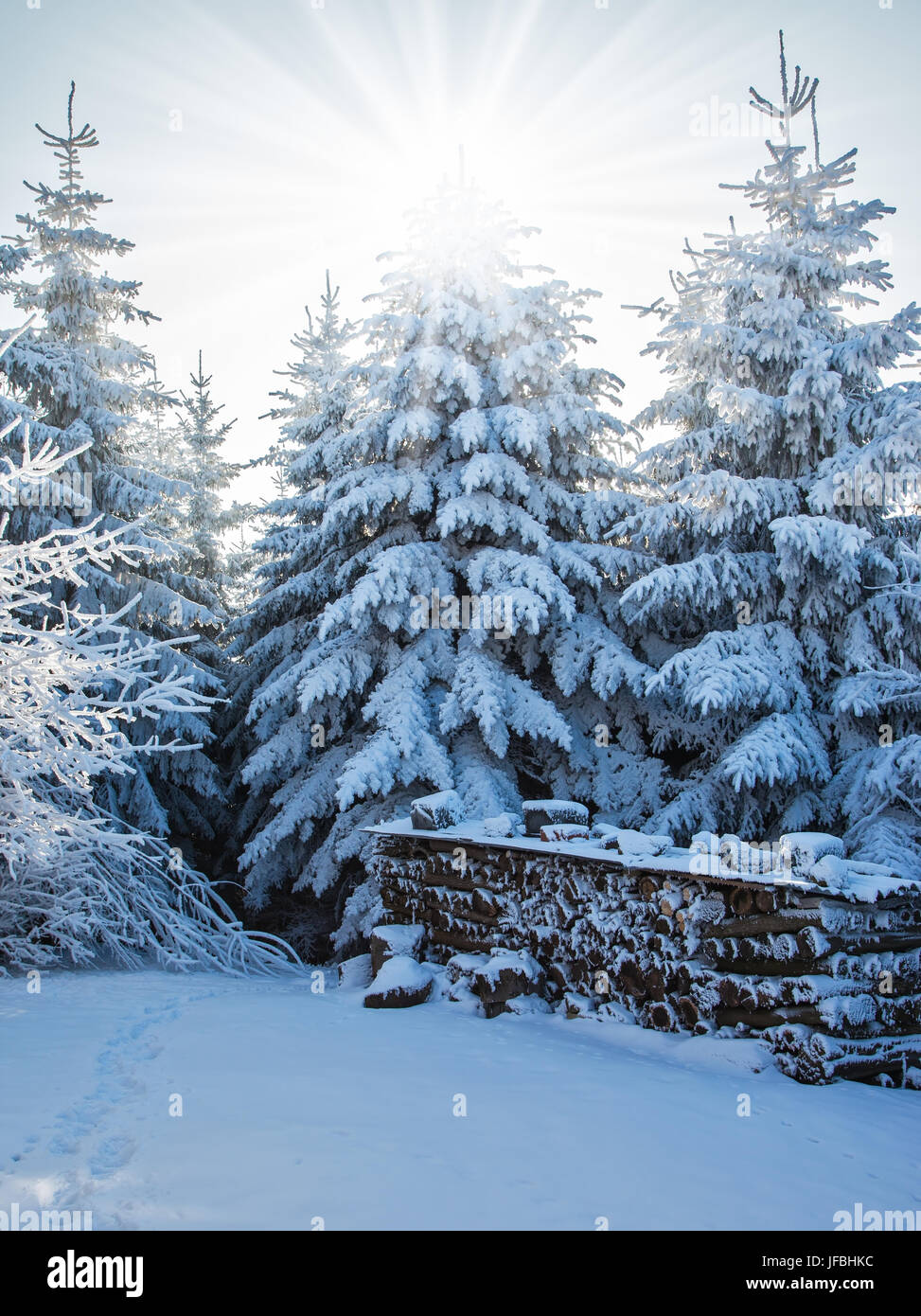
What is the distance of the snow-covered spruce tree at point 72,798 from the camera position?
5.50m

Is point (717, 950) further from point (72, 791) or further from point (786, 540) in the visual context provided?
point (72, 791)

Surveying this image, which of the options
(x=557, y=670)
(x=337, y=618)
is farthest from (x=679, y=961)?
(x=337, y=618)

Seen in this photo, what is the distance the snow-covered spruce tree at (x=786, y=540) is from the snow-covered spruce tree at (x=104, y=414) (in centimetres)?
614

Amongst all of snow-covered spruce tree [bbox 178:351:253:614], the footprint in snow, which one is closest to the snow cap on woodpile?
the footprint in snow

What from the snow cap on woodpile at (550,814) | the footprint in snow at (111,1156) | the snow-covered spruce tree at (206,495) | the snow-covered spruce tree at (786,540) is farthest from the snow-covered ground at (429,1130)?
the snow-covered spruce tree at (206,495)

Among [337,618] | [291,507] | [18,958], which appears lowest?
[18,958]

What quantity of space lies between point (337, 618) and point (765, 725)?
14.1ft

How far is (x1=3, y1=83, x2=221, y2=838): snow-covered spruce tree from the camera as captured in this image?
1052 centimetres

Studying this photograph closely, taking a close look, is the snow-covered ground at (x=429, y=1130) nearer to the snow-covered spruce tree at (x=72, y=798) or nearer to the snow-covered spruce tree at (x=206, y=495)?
the snow-covered spruce tree at (x=72, y=798)

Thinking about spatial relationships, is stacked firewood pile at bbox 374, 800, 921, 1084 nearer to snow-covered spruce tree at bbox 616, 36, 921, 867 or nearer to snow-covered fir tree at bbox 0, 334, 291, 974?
snow-covered spruce tree at bbox 616, 36, 921, 867

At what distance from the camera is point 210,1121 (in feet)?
10.4
